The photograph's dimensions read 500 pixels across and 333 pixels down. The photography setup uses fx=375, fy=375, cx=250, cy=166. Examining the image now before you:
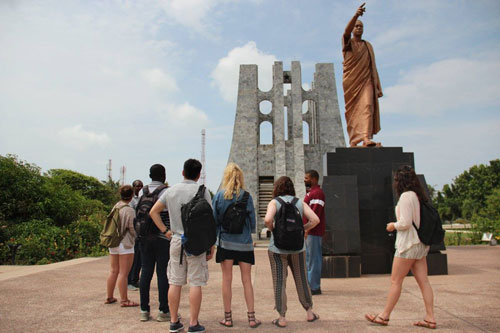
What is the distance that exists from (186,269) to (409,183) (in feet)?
7.78

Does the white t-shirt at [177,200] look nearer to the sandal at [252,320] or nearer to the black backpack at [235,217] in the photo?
the black backpack at [235,217]

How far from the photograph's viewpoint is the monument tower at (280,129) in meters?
27.6

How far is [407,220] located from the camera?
11.9 feet

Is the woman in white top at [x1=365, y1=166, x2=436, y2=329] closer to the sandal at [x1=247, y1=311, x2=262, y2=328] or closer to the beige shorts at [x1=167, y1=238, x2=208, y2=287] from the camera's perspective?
the sandal at [x1=247, y1=311, x2=262, y2=328]

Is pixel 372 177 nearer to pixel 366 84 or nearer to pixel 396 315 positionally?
pixel 366 84

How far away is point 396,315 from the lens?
411cm

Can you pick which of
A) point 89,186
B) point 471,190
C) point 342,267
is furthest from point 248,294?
point 471,190

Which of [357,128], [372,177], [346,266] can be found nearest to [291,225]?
[346,266]

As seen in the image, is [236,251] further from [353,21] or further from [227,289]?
[353,21]

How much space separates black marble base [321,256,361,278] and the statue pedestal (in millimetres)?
17

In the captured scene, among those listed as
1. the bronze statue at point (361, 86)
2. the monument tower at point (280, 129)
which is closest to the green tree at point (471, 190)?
the monument tower at point (280, 129)

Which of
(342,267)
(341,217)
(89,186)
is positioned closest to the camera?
(342,267)

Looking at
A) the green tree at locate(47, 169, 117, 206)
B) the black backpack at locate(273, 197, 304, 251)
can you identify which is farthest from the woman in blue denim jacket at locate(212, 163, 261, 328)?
the green tree at locate(47, 169, 117, 206)

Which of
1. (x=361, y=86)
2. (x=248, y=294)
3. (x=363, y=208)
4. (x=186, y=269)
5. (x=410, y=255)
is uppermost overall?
(x=361, y=86)
